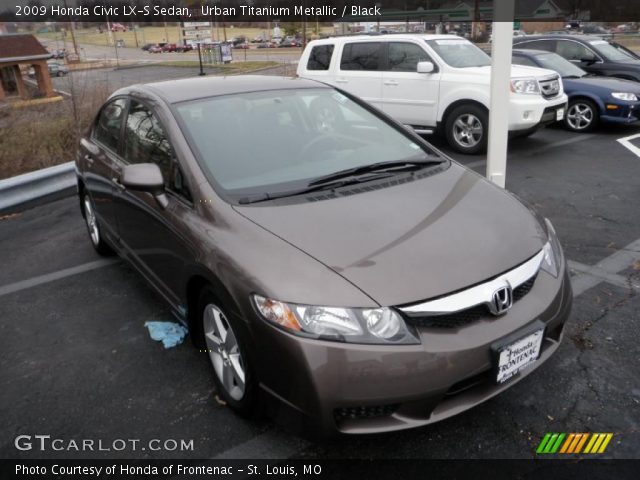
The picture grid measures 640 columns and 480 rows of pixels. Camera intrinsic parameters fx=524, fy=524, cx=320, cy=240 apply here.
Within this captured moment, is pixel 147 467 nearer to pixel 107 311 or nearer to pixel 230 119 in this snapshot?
pixel 107 311

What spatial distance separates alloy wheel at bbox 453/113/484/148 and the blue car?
7.94 ft

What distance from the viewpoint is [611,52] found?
10625mm

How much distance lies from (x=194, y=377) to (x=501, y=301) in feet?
5.84

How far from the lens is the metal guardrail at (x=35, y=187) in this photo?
6496 millimetres

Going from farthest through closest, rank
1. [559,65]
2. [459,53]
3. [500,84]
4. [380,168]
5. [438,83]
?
1. [559,65]
2. [459,53]
3. [438,83]
4. [500,84]
5. [380,168]

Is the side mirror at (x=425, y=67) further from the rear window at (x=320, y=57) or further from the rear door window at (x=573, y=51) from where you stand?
the rear door window at (x=573, y=51)

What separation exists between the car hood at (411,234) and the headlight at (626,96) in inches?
284

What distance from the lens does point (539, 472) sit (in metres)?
2.24

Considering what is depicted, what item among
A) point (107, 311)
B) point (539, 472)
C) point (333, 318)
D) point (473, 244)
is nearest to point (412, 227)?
point (473, 244)

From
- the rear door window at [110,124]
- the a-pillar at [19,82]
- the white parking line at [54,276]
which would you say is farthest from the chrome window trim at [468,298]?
the a-pillar at [19,82]

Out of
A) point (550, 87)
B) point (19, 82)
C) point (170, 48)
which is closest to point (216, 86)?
point (550, 87)

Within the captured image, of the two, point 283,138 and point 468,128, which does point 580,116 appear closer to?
point 468,128

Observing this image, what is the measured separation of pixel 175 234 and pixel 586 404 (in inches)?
90.8

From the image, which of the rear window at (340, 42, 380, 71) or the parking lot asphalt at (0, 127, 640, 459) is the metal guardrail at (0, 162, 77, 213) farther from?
the rear window at (340, 42, 380, 71)
